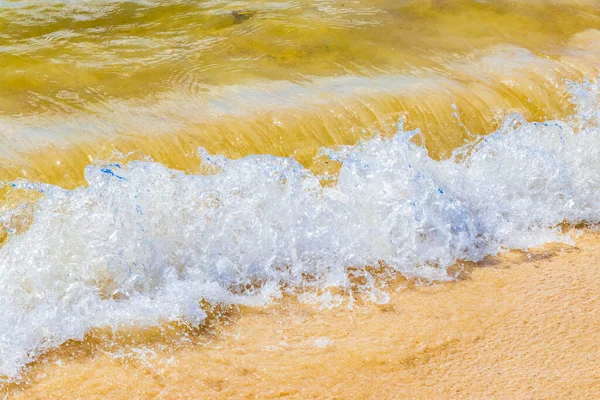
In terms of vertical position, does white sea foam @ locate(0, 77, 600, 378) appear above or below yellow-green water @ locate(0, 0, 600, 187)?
below

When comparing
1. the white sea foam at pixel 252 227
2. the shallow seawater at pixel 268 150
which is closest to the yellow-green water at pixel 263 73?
the shallow seawater at pixel 268 150

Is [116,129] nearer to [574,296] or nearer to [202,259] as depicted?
[202,259]

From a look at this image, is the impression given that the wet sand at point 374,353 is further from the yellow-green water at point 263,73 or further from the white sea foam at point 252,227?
the yellow-green water at point 263,73

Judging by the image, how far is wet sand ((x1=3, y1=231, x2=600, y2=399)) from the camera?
2.20 metres

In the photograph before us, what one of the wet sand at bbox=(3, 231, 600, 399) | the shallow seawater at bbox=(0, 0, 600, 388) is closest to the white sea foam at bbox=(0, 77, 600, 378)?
the shallow seawater at bbox=(0, 0, 600, 388)

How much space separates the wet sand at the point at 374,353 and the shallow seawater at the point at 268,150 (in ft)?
0.35

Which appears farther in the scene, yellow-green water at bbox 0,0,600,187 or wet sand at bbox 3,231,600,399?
yellow-green water at bbox 0,0,600,187

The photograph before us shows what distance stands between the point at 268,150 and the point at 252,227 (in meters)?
0.65

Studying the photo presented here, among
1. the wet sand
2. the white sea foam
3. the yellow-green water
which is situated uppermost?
the yellow-green water

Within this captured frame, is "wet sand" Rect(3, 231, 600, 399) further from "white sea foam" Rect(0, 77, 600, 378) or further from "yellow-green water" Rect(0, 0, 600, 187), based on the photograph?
"yellow-green water" Rect(0, 0, 600, 187)

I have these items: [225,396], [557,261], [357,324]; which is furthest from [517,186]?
[225,396]

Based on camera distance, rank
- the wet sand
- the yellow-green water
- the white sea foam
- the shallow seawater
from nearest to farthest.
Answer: the wet sand
the white sea foam
the shallow seawater
the yellow-green water

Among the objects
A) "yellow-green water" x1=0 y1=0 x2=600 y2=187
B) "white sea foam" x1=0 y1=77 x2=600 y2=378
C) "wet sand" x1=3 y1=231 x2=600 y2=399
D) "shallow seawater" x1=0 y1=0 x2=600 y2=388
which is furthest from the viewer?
"yellow-green water" x1=0 y1=0 x2=600 y2=187

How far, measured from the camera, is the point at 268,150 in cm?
343
